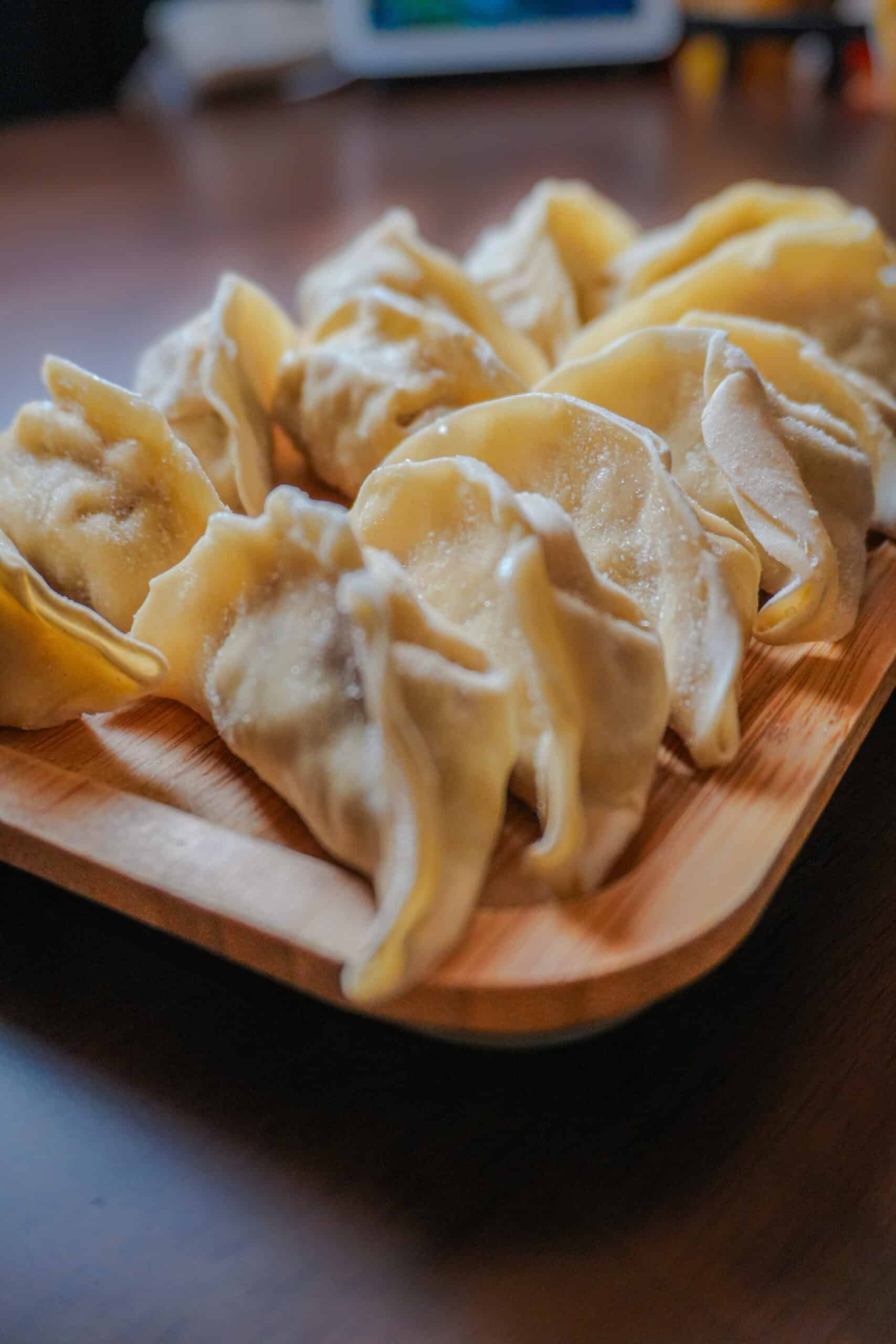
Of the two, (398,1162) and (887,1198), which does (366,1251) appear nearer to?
(398,1162)

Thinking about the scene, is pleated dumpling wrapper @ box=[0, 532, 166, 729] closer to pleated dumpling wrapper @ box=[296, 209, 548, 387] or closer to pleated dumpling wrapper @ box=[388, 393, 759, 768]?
pleated dumpling wrapper @ box=[388, 393, 759, 768]

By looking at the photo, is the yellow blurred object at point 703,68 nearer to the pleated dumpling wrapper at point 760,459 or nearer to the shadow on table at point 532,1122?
the pleated dumpling wrapper at point 760,459

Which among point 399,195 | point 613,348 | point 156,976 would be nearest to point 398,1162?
point 156,976

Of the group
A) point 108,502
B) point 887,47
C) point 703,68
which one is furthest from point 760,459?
point 703,68

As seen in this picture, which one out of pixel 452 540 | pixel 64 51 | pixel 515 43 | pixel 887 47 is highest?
pixel 64 51

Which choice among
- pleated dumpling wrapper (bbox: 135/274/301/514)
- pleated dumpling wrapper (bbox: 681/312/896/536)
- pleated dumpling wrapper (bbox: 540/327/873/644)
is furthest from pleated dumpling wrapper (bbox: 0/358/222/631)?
pleated dumpling wrapper (bbox: 681/312/896/536)

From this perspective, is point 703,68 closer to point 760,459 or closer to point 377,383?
point 377,383

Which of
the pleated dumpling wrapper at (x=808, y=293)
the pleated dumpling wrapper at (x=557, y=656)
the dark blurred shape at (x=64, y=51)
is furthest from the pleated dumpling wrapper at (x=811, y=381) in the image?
the dark blurred shape at (x=64, y=51)
